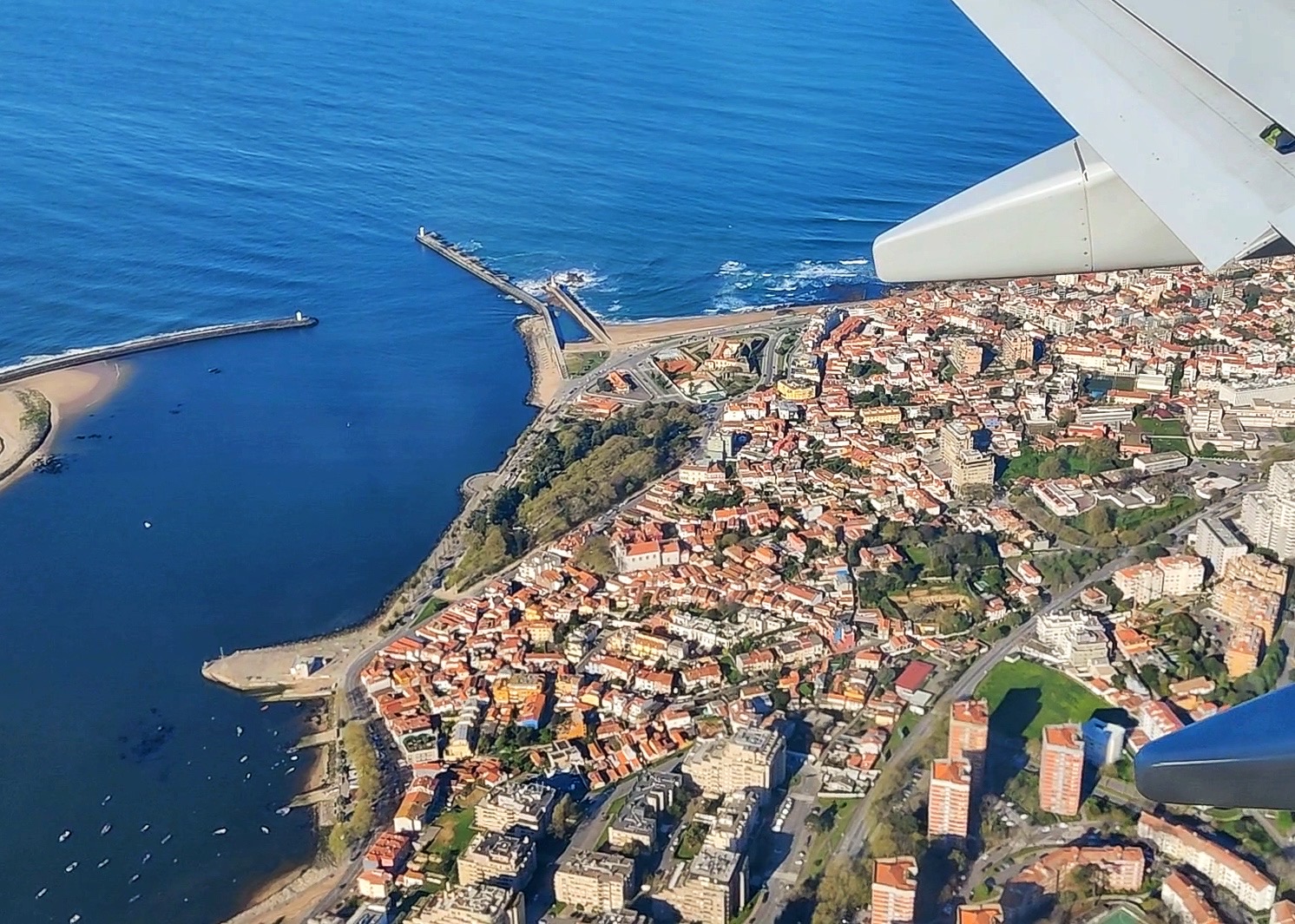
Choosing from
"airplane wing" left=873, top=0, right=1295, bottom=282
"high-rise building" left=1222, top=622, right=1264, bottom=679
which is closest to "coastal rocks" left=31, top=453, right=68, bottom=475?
"high-rise building" left=1222, top=622, right=1264, bottom=679

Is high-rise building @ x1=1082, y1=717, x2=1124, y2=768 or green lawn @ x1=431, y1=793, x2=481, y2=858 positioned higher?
high-rise building @ x1=1082, y1=717, x2=1124, y2=768

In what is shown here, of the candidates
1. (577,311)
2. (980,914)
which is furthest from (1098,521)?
(577,311)

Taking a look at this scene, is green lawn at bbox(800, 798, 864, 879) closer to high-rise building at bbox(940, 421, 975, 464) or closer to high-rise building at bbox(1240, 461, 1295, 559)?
high-rise building at bbox(1240, 461, 1295, 559)

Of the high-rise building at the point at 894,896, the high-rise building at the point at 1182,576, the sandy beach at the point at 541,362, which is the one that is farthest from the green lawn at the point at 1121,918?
the sandy beach at the point at 541,362

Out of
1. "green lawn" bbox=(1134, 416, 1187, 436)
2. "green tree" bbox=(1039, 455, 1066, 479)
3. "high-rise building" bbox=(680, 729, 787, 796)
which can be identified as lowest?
"high-rise building" bbox=(680, 729, 787, 796)

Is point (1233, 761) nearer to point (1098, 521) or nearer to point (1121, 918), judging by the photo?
point (1121, 918)

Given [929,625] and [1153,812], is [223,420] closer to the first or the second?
[929,625]
